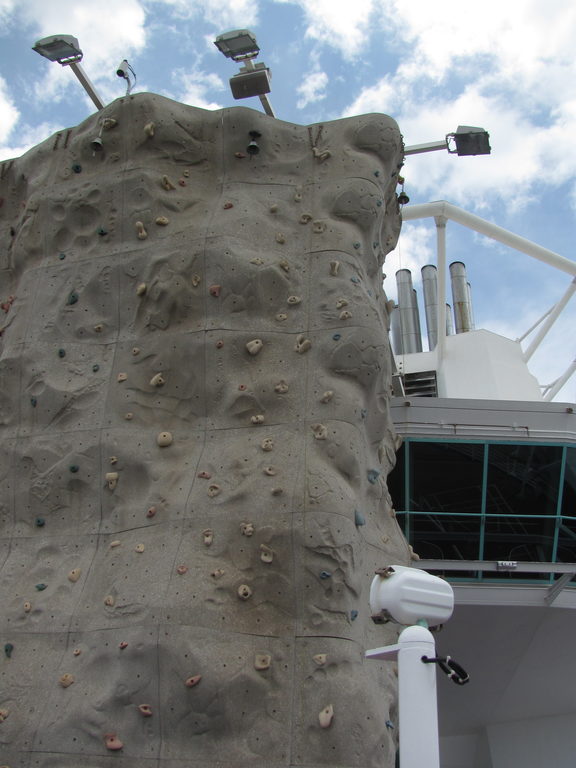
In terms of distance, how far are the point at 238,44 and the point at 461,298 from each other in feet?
98.5

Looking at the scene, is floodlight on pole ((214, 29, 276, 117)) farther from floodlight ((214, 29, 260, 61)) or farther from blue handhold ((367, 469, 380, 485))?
blue handhold ((367, 469, 380, 485))

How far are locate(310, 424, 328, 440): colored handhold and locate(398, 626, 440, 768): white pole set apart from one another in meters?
6.90

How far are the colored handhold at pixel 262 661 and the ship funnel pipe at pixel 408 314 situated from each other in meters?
32.6

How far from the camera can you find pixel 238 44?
15.8 m

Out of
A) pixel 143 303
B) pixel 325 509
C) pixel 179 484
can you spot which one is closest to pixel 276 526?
pixel 325 509

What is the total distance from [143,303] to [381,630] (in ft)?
20.8

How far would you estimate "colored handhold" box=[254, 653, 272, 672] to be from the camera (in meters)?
9.66

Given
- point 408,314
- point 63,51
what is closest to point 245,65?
point 63,51

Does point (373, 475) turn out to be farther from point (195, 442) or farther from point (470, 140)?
point (470, 140)

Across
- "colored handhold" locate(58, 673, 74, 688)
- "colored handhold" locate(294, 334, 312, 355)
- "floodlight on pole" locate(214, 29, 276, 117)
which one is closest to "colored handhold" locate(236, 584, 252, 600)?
"colored handhold" locate(58, 673, 74, 688)

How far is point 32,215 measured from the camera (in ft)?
46.9

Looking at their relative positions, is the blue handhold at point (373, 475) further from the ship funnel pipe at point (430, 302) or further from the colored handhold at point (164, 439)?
the ship funnel pipe at point (430, 302)

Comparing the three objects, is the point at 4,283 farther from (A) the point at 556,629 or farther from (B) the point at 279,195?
(A) the point at 556,629

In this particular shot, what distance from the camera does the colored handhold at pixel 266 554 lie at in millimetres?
10305
